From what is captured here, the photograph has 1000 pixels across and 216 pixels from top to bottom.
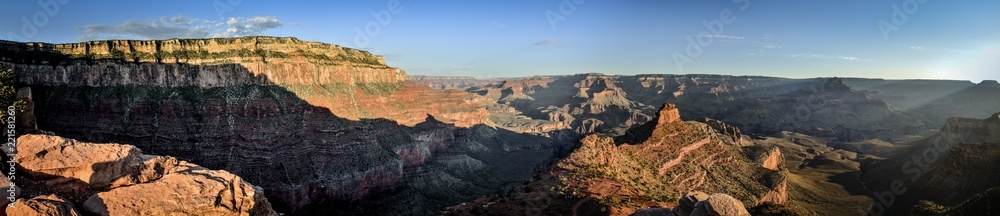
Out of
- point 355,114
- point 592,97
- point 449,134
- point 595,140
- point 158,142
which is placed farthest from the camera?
point 592,97

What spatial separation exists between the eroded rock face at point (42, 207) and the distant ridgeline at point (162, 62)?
4142cm

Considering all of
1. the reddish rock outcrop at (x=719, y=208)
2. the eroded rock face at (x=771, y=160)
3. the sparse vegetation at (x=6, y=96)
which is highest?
the sparse vegetation at (x=6, y=96)

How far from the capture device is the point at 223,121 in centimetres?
4909

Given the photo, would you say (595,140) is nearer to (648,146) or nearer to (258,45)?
(648,146)

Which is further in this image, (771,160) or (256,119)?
(771,160)

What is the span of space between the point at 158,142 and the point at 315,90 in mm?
18495

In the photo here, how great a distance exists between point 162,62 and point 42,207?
45.4 m

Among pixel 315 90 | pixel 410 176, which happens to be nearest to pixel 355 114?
pixel 315 90

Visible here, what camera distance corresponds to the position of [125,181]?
746 inches

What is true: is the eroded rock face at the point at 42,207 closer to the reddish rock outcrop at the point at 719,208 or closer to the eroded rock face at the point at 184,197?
the eroded rock face at the point at 184,197

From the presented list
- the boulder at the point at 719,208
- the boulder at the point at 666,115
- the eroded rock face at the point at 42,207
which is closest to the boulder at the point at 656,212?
the boulder at the point at 719,208

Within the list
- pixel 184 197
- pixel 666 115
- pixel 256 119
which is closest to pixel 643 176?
pixel 666 115

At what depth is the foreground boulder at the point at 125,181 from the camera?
1709 cm

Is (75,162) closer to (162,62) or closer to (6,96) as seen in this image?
(6,96)
